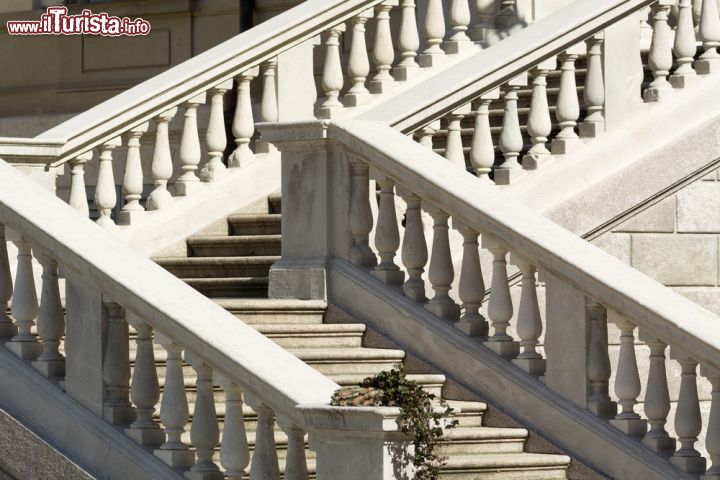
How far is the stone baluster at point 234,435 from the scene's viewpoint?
672cm

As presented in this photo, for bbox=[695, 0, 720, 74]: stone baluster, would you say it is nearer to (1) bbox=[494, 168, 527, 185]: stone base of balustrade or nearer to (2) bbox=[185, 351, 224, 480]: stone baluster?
(1) bbox=[494, 168, 527, 185]: stone base of balustrade

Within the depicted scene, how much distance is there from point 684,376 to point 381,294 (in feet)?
5.82

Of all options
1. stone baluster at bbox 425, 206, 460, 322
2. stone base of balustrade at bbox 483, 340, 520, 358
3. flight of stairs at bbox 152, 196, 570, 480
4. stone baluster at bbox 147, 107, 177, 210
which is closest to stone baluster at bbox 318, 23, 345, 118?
flight of stairs at bbox 152, 196, 570, 480

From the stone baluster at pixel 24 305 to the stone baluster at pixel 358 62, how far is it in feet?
11.7

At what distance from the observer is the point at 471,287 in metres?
8.34

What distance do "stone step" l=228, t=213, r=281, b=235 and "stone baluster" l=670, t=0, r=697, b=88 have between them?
239 cm

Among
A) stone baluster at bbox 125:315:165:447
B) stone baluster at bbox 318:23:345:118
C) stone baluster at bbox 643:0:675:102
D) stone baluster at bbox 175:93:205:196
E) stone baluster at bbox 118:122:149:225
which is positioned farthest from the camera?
stone baluster at bbox 318:23:345:118

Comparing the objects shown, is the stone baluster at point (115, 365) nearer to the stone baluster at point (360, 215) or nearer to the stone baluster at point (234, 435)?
the stone baluster at point (234, 435)

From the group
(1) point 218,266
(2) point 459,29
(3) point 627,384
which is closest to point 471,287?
(3) point 627,384

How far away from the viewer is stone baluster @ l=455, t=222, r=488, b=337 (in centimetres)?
830

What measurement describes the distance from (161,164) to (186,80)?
0.53 meters

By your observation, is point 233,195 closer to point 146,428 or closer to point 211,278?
point 211,278

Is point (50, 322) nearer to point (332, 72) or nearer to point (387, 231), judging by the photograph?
point (387, 231)

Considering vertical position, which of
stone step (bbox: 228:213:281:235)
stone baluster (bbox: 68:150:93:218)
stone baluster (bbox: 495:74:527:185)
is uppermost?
stone baluster (bbox: 495:74:527:185)
